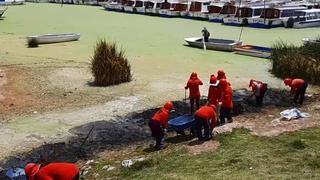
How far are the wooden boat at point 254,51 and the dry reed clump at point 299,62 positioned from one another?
4.78m

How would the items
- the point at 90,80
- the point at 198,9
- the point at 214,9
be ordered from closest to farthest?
1. the point at 90,80
2. the point at 214,9
3. the point at 198,9

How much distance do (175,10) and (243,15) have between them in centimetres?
1087

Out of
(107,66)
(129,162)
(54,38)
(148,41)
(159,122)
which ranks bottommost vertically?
(148,41)

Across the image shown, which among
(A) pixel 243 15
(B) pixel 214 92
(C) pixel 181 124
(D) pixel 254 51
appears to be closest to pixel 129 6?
(A) pixel 243 15

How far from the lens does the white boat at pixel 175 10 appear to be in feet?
197

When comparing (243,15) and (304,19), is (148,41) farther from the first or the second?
(304,19)

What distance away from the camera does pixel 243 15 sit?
52.3 m

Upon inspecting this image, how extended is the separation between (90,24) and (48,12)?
16678mm

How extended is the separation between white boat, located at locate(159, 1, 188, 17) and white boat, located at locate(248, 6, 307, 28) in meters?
11.5

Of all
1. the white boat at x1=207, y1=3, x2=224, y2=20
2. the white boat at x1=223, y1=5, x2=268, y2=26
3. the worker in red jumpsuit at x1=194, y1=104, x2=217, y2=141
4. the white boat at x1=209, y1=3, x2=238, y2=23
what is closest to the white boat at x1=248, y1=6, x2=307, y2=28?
the white boat at x1=223, y1=5, x2=268, y2=26

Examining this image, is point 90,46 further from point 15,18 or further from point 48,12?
point 48,12

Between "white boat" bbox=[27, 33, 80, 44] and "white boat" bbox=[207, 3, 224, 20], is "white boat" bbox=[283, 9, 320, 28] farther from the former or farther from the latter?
"white boat" bbox=[27, 33, 80, 44]

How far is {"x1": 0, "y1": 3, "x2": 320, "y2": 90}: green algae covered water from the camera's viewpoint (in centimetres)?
2686

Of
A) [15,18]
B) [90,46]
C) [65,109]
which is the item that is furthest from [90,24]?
[65,109]
